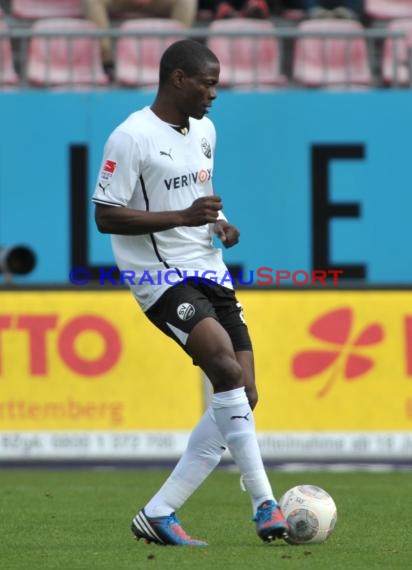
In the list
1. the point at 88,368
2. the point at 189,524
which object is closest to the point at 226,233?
the point at 189,524

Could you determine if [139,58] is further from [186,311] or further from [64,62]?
[186,311]

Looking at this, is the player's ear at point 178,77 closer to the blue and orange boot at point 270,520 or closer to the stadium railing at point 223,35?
the blue and orange boot at point 270,520

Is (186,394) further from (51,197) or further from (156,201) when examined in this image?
(156,201)

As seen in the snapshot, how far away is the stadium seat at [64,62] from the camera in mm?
14031

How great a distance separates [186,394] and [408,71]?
418 cm

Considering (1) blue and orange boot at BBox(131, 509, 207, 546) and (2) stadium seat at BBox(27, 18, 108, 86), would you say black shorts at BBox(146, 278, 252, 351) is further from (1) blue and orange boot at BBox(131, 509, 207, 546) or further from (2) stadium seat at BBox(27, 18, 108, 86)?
(2) stadium seat at BBox(27, 18, 108, 86)

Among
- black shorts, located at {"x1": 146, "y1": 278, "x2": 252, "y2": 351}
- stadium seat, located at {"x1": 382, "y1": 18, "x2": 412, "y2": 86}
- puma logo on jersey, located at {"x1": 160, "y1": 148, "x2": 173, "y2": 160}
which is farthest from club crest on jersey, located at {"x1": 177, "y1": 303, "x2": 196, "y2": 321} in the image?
stadium seat, located at {"x1": 382, "y1": 18, "x2": 412, "y2": 86}

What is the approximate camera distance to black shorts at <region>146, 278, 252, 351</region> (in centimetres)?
664

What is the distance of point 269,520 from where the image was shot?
648 cm

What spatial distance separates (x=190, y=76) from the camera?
6.70 meters

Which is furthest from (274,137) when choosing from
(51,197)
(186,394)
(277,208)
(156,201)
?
(156,201)

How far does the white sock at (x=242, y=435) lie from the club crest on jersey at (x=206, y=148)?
1.17 m

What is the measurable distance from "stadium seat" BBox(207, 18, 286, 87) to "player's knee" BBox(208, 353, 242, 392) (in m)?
7.84

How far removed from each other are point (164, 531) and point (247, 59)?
26.8ft
